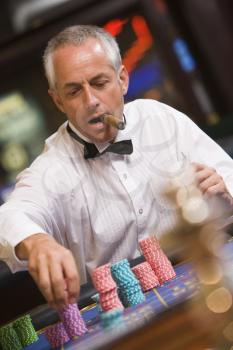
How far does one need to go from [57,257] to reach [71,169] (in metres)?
1.08

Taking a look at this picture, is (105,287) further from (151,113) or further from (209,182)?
(151,113)

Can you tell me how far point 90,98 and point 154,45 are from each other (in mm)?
3301

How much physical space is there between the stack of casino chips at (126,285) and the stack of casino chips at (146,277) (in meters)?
0.05

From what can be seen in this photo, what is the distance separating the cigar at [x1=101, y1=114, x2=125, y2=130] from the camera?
1.99m

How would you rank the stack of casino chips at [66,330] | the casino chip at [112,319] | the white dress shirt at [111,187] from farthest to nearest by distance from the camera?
the white dress shirt at [111,187], the stack of casino chips at [66,330], the casino chip at [112,319]

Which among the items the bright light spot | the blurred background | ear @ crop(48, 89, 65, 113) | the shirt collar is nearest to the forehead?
ear @ crop(48, 89, 65, 113)

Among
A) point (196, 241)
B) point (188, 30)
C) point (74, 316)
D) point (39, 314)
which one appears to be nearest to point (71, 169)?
point (39, 314)

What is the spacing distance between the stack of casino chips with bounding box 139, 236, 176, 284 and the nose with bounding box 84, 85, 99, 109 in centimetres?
65

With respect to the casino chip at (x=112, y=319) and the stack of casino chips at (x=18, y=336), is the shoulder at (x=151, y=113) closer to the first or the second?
the stack of casino chips at (x=18, y=336)

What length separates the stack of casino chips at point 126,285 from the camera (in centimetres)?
137

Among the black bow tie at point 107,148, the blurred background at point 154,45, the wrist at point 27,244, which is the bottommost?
the wrist at point 27,244

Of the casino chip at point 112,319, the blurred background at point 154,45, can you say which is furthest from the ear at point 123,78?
the blurred background at point 154,45

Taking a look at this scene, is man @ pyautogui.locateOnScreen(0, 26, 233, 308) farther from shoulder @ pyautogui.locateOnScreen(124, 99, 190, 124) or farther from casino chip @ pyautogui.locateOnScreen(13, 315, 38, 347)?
casino chip @ pyautogui.locateOnScreen(13, 315, 38, 347)

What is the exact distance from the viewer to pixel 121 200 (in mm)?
2221
